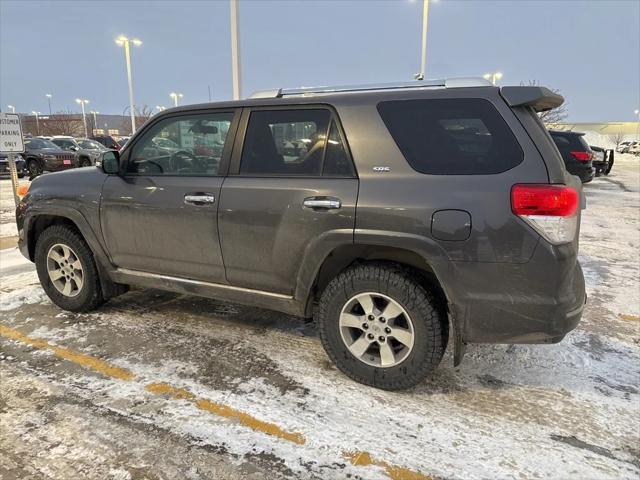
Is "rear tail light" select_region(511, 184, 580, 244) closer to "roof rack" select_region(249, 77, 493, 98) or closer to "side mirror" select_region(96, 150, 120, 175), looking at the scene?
"roof rack" select_region(249, 77, 493, 98)

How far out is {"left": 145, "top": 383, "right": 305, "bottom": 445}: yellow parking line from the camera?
2566 mm

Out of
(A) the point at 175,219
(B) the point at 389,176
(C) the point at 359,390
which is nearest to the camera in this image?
(B) the point at 389,176

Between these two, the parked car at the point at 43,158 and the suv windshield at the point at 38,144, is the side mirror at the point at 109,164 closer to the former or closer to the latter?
the parked car at the point at 43,158

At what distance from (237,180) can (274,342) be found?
133 centimetres

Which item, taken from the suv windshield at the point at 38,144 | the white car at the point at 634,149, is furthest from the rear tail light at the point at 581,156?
the white car at the point at 634,149

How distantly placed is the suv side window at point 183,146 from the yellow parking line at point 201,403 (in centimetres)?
151

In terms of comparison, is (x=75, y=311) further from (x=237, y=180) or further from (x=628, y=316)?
(x=628, y=316)

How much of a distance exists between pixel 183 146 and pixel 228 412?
2.09 m

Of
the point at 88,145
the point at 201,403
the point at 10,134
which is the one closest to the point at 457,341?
the point at 201,403

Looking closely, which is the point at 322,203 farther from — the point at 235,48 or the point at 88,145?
the point at 88,145

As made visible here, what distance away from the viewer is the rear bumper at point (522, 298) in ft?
8.30

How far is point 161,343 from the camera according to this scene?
12.1ft

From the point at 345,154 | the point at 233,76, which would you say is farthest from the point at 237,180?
the point at 233,76

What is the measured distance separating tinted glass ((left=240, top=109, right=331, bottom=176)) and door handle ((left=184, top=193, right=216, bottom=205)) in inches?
12.0
